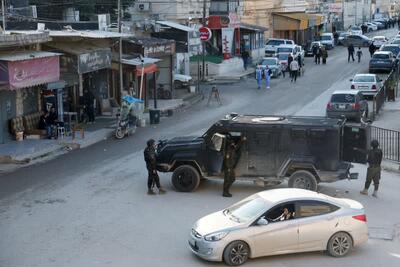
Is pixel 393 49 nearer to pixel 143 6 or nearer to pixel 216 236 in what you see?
pixel 143 6

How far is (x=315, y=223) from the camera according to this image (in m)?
13.9

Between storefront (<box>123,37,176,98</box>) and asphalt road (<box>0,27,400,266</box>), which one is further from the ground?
storefront (<box>123,37,176,98</box>)

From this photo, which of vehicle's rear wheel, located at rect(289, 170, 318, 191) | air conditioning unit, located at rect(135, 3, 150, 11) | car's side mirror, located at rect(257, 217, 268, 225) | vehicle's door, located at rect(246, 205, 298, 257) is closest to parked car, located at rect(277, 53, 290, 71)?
air conditioning unit, located at rect(135, 3, 150, 11)

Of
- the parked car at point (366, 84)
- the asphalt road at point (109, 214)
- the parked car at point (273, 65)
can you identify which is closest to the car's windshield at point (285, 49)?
the parked car at point (273, 65)

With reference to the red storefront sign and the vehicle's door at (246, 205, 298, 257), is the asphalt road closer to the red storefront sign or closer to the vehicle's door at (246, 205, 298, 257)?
the vehicle's door at (246, 205, 298, 257)

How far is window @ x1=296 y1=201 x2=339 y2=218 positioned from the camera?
13932 mm

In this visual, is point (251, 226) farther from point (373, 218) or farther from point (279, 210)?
point (373, 218)

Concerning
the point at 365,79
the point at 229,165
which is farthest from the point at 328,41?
the point at 229,165

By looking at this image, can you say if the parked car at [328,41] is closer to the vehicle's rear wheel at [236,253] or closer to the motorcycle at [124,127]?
the motorcycle at [124,127]

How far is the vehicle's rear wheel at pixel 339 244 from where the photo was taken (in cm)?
1402

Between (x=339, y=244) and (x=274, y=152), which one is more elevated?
(x=274, y=152)

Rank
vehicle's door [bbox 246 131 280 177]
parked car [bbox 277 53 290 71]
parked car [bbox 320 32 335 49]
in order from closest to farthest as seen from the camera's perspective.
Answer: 1. vehicle's door [bbox 246 131 280 177]
2. parked car [bbox 277 53 290 71]
3. parked car [bbox 320 32 335 49]

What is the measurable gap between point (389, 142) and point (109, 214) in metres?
11.9

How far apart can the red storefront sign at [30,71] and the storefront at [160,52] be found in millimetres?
11074
